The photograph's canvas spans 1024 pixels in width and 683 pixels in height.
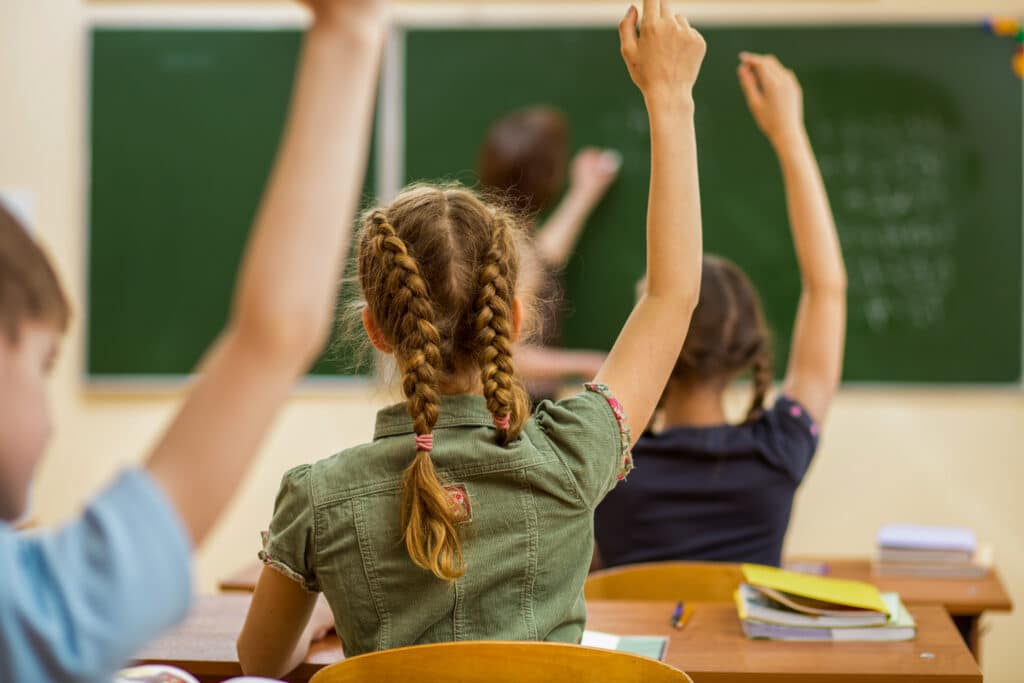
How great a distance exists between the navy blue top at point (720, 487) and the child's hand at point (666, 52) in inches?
39.1

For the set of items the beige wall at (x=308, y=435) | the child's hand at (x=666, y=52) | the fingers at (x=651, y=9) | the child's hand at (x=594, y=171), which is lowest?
the beige wall at (x=308, y=435)

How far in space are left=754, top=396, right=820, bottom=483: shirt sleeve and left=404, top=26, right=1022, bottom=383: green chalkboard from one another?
5.46 feet

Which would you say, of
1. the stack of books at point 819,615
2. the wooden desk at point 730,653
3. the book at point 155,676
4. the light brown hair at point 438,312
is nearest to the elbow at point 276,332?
the light brown hair at point 438,312

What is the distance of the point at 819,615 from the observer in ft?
5.43

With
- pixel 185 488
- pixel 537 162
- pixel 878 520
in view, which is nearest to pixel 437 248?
pixel 185 488

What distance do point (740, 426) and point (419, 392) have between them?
3.46ft

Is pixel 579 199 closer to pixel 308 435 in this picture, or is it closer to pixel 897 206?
pixel 897 206

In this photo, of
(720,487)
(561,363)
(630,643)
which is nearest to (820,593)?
(630,643)

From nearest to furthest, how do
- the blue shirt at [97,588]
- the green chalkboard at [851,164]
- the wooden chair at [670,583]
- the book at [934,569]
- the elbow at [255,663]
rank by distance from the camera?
the blue shirt at [97,588]
the elbow at [255,663]
the wooden chair at [670,583]
the book at [934,569]
the green chalkboard at [851,164]

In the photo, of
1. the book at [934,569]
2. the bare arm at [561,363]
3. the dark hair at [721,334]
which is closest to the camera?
the dark hair at [721,334]

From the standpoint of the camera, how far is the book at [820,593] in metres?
1.64

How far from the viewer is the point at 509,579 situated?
1270mm

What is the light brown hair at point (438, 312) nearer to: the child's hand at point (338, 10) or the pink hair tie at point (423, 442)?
the pink hair tie at point (423, 442)

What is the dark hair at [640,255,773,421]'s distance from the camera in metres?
2.21
